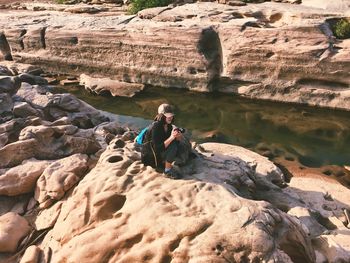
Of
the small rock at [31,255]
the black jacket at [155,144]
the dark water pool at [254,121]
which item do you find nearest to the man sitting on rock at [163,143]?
the black jacket at [155,144]

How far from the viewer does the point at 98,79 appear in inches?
705

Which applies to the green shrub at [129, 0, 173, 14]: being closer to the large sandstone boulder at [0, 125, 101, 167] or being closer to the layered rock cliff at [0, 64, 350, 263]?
the layered rock cliff at [0, 64, 350, 263]

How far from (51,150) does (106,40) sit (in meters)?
9.82

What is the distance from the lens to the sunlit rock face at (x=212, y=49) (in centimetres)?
1467

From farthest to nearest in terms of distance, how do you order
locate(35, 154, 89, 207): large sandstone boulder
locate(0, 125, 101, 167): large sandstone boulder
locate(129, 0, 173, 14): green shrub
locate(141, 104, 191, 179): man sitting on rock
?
locate(129, 0, 173, 14): green shrub
locate(0, 125, 101, 167): large sandstone boulder
locate(35, 154, 89, 207): large sandstone boulder
locate(141, 104, 191, 179): man sitting on rock

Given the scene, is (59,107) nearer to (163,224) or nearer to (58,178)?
(58,178)

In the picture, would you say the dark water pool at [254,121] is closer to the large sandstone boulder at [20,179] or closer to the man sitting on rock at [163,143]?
the man sitting on rock at [163,143]

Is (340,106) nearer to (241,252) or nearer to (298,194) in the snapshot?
(298,194)

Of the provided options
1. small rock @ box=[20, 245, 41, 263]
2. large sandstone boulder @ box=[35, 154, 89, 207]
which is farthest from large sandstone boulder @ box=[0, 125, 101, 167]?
small rock @ box=[20, 245, 41, 263]

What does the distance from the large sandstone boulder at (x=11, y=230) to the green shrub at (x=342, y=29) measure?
12883mm

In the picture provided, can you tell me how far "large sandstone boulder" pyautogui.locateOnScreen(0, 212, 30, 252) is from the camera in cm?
667

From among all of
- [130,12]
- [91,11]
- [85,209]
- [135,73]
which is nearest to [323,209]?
[85,209]

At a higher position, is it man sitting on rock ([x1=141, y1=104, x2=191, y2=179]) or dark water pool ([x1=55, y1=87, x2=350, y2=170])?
man sitting on rock ([x1=141, y1=104, x2=191, y2=179])

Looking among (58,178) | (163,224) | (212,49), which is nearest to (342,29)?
(212,49)
